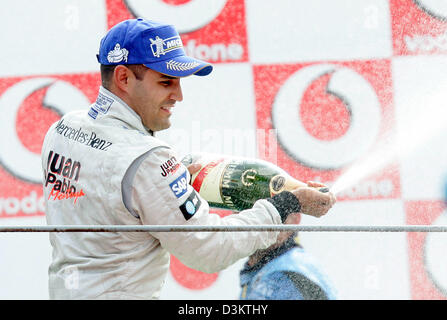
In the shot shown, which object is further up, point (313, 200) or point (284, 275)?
point (313, 200)

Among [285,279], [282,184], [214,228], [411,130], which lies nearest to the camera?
[214,228]

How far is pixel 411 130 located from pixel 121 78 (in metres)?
1.32

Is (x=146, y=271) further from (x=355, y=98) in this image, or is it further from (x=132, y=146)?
(x=355, y=98)

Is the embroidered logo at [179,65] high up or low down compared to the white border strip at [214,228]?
up

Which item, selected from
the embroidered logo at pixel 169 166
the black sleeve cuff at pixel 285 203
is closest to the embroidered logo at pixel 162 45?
the embroidered logo at pixel 169 166

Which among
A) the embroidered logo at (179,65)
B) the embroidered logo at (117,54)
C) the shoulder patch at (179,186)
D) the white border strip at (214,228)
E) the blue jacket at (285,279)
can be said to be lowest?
the blue jacket at (285,279)

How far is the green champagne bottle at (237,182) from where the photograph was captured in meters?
1.64

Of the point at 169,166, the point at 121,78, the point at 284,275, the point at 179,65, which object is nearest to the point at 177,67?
the point at 179,65

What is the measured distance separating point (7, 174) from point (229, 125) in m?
0.84

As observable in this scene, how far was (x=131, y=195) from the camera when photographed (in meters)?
1.34

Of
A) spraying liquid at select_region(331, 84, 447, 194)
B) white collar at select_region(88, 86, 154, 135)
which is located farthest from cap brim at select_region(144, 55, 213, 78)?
spraying liquid at select_region(331, 84, 447, 194)

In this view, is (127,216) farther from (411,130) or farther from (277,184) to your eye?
(411,130)

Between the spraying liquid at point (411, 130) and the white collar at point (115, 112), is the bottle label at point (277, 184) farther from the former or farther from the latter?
the spraying liquid at point (411, 130)

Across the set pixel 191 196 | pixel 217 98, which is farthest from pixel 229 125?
pixel 191 196
